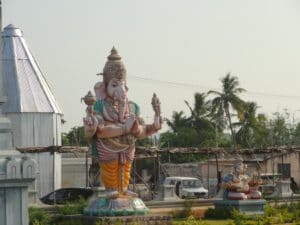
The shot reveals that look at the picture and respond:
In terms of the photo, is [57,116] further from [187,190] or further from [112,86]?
[112,86]

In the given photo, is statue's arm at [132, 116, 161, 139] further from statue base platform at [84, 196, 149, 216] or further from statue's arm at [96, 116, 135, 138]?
statue base platform at [84, 196, 149, 216]

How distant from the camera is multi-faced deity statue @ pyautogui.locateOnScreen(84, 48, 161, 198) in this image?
19.0 metres

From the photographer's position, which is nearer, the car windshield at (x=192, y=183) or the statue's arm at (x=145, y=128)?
the statue's arm at (x=145, y=128)

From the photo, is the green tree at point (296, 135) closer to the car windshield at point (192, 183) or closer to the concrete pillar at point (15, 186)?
the car windshield at point (192, 183)

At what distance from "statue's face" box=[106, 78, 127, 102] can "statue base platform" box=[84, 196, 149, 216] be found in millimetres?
2555

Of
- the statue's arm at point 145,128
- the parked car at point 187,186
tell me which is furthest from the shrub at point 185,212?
the parked car at point 187,186

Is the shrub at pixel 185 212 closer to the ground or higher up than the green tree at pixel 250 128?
closer to the ground

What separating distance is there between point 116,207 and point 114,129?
1.96 m

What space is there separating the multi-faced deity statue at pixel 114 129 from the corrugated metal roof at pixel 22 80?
69.4 ft

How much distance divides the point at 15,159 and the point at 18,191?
346 millimetres

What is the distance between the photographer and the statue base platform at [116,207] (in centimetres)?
1888

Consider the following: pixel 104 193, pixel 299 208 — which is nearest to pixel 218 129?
pixel 299 208

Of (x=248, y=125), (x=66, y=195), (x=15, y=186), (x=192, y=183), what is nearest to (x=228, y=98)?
(x=248, y=125)

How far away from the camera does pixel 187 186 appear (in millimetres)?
42656
